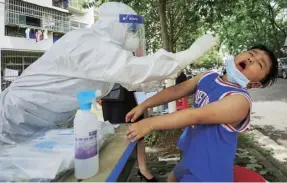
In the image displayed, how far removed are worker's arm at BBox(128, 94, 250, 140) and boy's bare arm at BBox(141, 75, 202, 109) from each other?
14.2 inches

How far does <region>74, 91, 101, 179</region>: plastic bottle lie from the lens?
96 centimetres

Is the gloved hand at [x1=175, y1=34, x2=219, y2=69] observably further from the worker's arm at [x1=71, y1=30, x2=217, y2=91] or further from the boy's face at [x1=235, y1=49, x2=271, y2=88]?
the boy's face at [x1=235, y1=49, x2=271, y2=88]

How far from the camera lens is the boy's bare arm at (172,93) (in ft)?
4.99

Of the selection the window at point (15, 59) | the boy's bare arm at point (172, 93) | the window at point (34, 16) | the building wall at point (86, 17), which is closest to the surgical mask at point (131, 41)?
the boy's bare arm at point (172, 93)

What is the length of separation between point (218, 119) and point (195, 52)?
36 centimetres

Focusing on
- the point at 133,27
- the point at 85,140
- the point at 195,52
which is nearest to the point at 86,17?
the point at 133,27

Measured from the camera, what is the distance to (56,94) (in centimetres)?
139

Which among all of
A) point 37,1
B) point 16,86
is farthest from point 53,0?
point 16,86

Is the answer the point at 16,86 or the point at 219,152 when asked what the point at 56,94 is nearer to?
the point at 16,86

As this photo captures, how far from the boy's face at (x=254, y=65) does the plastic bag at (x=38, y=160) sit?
83 centimetres

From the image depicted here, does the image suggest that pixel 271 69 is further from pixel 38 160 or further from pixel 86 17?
pixel 86 17

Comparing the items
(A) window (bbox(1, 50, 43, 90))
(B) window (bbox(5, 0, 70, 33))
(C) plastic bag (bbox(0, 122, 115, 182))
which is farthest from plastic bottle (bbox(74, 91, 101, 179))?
(B) window (bbox(5, 0, 70, 33))

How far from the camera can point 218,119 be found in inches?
44.9

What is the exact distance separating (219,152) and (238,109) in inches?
8.3
